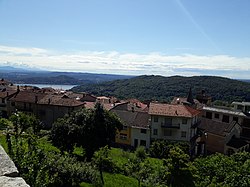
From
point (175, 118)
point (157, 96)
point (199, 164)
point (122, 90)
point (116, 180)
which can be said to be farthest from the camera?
point (122, 90)

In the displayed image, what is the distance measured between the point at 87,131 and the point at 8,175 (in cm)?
1656

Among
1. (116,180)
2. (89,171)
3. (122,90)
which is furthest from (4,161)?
(122,90)

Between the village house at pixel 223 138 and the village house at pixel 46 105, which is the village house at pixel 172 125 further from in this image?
the village house at pixel 46 105

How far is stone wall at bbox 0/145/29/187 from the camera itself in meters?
4.05

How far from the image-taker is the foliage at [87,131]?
2111 centimetres

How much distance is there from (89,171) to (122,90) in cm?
12218

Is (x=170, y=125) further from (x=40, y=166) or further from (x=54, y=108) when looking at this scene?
(x=40, y=166)

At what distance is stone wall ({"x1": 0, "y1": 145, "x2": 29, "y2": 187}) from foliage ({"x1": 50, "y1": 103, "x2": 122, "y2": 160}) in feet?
50.6

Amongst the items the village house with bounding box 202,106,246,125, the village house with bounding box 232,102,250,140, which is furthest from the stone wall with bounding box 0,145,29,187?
the village house with bounding box 202,106,246,125

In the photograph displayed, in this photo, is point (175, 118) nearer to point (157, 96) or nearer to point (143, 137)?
point (143, 137)

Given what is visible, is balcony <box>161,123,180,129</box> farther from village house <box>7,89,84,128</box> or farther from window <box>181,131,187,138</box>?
village house <box>7,89,84,128</box>

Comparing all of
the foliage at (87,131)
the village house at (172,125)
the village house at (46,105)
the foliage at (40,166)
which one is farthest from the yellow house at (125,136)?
the foliage at (40,166)

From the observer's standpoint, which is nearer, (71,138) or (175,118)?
(71,138)

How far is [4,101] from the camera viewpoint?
54.2 metres
